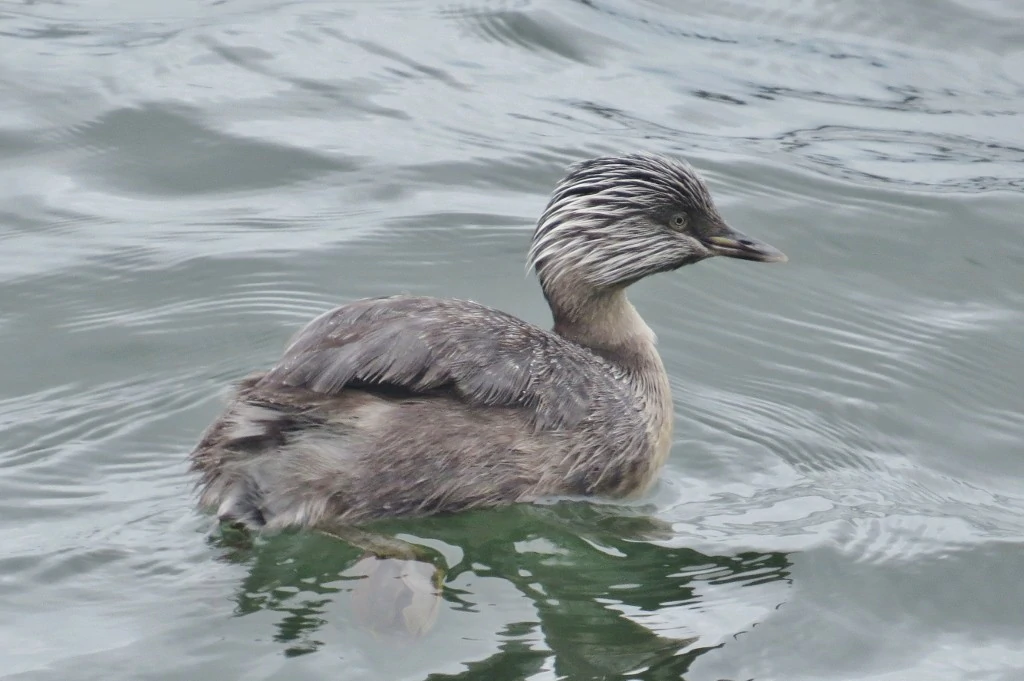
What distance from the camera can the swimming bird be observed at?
6.25 metres

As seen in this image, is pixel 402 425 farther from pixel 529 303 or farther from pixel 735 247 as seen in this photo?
pixel 529 303

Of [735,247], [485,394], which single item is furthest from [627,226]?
[485,394]

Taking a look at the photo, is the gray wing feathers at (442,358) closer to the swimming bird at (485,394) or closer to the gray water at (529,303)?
the swimming bird at (485,394)

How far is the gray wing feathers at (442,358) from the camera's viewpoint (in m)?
6.27

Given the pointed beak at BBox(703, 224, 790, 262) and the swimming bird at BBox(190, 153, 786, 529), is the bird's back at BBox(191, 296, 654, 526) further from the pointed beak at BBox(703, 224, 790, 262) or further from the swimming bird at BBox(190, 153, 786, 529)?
the pointed beak at BBox(703, 224, 790, 262)

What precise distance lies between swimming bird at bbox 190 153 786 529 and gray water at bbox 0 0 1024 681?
0.20 metres

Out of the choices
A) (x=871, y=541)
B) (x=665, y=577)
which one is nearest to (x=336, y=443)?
(x=665, y=577)

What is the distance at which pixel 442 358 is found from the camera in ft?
21.1

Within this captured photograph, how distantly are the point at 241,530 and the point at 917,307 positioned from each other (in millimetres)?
4692

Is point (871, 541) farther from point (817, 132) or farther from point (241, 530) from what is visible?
point (817, 132)

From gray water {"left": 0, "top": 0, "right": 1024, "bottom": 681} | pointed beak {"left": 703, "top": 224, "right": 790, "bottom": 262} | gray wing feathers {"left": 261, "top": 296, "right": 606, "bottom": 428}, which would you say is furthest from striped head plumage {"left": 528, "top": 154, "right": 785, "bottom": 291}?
gray water {"left": 0, "top": 0, "right": 1024, "bottom": 681}

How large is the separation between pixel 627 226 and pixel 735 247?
555 millimetres

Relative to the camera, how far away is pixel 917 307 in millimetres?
9289

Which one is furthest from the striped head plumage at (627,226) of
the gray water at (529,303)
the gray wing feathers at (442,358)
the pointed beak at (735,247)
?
the gray water at (529,303)
